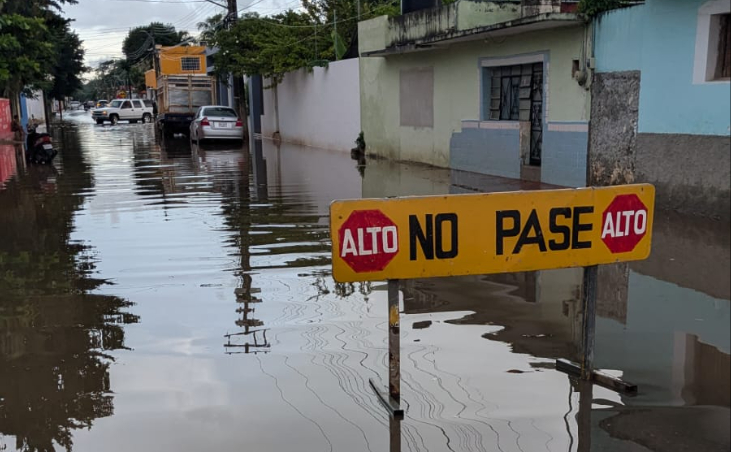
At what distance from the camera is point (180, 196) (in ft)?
41.0

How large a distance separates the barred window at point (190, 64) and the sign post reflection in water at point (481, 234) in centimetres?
4360

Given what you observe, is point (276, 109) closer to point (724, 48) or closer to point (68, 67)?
point (724, 48)

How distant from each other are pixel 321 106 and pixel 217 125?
14.3ft

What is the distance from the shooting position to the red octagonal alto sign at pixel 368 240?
3.43 m

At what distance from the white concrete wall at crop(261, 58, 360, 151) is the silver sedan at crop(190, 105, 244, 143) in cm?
225

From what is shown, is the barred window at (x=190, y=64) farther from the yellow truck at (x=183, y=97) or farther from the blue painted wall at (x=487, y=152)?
the blue painted wall at (x=487, y=152)

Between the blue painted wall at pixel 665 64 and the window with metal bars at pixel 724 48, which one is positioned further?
the blue painted wall at pixel 665 64

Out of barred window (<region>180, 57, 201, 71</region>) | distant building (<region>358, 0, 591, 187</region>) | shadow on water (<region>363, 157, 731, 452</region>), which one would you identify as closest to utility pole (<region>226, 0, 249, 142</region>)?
distant building (<region>358, 0, 591, 187</region>)

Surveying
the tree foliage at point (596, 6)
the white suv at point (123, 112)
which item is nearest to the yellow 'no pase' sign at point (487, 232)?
the tree foliage at point (596, 6)

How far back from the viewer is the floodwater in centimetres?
356

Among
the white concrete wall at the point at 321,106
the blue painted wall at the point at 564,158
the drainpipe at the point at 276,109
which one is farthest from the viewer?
the drainpipe at the point at 276,109

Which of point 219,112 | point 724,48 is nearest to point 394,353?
point 724,48

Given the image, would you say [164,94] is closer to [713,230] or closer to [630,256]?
[713,230]

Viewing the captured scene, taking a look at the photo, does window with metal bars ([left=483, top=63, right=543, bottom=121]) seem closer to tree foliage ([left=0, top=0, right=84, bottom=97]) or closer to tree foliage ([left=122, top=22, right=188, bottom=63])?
tree foliage ([left=0, top=0, right=84, bottom=97])
